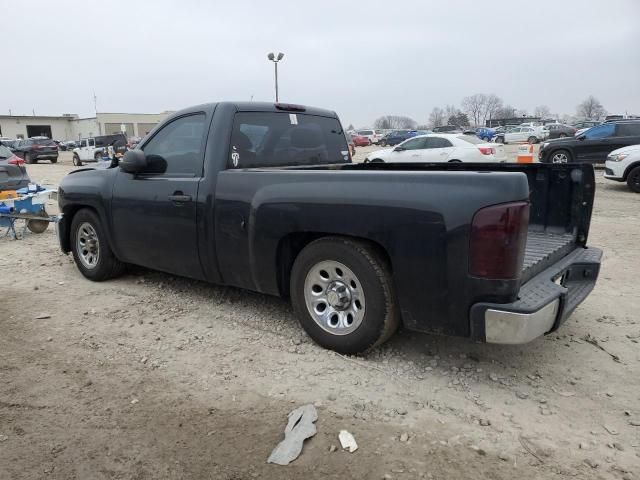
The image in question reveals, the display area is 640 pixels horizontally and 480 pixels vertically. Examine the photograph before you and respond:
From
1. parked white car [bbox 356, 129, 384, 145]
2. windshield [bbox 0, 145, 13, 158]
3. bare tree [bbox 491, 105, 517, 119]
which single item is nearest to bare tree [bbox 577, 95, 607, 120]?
bare tree [bbox 491, 105, 517, 119]

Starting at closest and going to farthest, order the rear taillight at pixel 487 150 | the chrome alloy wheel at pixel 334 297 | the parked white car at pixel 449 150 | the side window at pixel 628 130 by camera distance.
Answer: the chrome alloy wheel at pixel 334 297, the rear taillight at pixel 487 150, the parked white car at pixel 449 150, the side window at pixel 628 130

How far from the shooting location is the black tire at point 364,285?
10.7 feet

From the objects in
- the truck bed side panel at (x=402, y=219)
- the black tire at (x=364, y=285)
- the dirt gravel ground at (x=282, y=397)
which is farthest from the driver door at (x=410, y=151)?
the black tire at (x=364, y=285)

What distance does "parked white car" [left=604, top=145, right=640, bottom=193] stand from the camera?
1247 cm

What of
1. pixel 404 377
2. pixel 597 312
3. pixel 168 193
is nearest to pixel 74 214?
pixel 168 193

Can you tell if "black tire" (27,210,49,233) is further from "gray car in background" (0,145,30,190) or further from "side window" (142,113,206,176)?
"side window" (142,113,206,176)

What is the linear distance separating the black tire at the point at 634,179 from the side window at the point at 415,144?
5.99 meters

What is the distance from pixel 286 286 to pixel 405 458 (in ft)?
5.53

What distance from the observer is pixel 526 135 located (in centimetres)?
4453

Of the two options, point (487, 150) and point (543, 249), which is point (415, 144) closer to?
point (487, 150)

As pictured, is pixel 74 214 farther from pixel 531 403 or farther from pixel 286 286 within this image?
pixel 531 403

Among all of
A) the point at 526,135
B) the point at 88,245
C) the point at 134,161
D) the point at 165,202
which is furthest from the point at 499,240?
the point at 526,135

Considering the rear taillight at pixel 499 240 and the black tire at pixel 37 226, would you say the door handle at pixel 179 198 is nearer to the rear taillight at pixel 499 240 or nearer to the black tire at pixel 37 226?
the rear taillight at pixel 499 240

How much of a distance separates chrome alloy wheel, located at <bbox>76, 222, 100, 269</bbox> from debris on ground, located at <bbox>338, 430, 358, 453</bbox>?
373 cm
